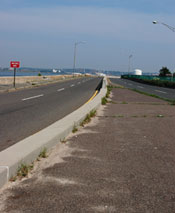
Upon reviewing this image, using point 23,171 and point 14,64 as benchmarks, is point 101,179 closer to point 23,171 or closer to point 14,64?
point 23,171

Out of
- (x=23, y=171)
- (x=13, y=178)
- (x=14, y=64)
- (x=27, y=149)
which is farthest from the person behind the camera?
(x=14, y=64)

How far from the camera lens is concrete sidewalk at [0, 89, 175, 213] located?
10.6ft

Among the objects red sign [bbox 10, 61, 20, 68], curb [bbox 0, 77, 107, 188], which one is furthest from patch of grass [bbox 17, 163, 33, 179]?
red sign [bbox 10, 61, 20, 68]

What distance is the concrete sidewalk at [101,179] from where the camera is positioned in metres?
3.24

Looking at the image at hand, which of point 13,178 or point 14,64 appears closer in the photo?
point 13,178

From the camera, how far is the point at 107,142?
6.29 m

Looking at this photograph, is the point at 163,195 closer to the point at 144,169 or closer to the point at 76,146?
the point at 144,169

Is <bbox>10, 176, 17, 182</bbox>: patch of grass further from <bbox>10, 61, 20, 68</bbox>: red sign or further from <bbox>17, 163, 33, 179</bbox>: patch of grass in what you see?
<bbox>10, 61, 20, 68</bbox>: red sign

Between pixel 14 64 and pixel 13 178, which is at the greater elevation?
pixel 14 64

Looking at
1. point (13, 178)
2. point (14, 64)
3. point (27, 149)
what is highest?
point (14, 64)

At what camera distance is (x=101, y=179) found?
4039mm

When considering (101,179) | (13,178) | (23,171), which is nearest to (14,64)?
(23,171)

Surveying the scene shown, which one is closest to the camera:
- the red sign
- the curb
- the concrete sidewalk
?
the concrete sidewalk

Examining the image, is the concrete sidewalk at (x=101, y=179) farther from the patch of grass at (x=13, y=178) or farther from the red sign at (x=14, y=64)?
the red sign at (x=14, y=64)
